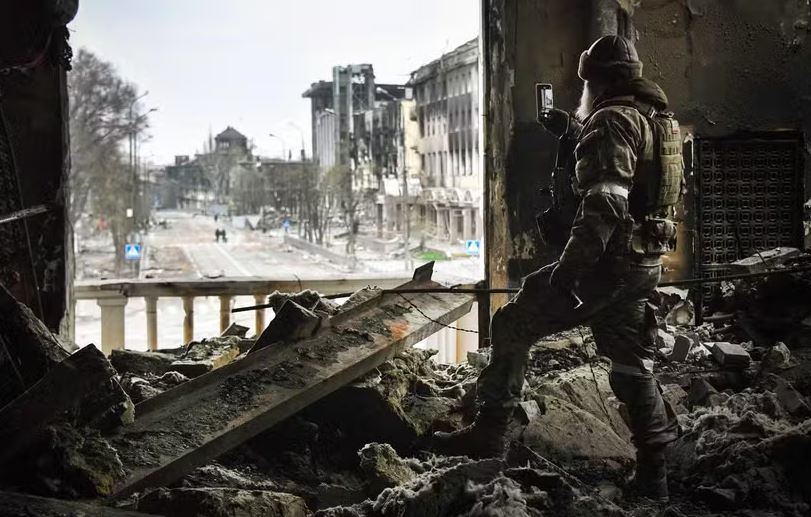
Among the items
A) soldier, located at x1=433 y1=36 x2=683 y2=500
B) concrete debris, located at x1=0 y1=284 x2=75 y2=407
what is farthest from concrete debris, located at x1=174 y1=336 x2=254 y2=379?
soldier, located at x1=433 y1=36 x2=683 y2=500

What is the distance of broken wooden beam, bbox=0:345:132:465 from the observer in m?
2.52

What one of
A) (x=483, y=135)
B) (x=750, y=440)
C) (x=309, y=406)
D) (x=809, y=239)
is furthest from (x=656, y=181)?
(x=809, y=239)

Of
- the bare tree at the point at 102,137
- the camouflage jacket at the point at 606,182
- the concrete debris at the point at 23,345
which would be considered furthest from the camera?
the bare tree at the point at 102,137

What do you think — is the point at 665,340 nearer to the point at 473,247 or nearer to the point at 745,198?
the point at 745,198

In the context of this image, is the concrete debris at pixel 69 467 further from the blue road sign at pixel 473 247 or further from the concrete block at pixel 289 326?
the blue road sign at pixel 473 247

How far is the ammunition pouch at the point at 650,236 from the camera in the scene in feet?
9.41

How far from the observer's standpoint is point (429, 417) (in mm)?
3641

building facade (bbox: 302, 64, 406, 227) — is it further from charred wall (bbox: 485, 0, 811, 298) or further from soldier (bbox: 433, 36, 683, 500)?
soldier (bbox: 433, 36, 683, 500)

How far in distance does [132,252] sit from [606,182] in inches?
393

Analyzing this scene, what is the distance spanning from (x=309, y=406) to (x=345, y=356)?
0.99ft

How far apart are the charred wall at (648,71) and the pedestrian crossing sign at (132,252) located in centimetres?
759

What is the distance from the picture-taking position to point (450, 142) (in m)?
6.88

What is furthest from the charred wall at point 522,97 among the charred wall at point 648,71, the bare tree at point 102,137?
the bare tree at point 102,137

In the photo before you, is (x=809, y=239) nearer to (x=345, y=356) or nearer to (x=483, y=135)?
(x=483, y=135)
